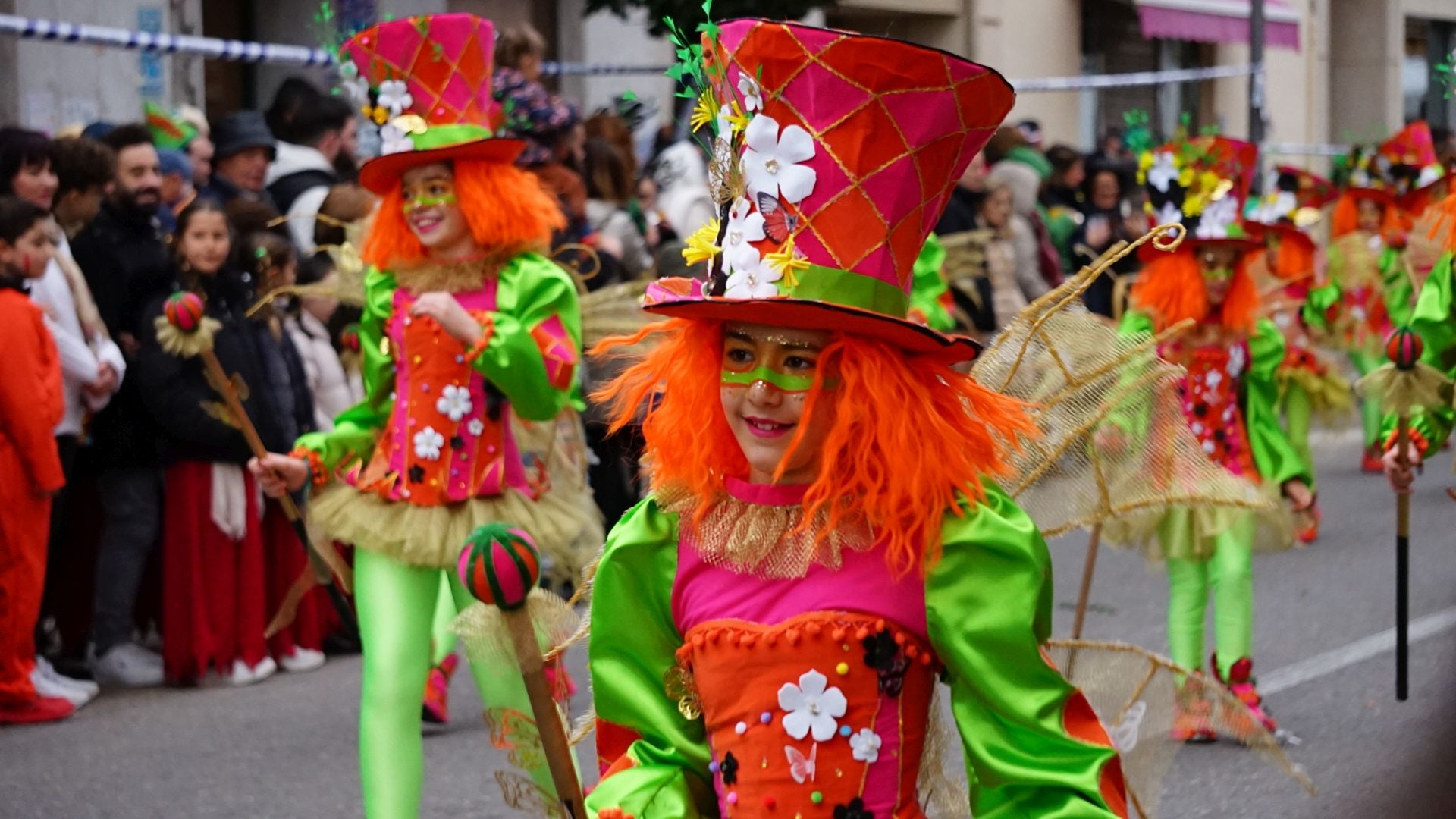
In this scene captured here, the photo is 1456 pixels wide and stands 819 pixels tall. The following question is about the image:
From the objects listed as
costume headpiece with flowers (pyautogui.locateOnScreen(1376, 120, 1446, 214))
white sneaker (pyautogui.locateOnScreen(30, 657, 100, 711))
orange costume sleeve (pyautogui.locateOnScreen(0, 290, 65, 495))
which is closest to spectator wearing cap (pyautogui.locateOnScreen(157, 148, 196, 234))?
orange costume sleeve (pyautogui.locateOnScreen(0, 290, 65, 495))

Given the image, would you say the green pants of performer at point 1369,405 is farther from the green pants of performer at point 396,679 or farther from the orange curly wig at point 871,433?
the orange curly wig at point 871,433

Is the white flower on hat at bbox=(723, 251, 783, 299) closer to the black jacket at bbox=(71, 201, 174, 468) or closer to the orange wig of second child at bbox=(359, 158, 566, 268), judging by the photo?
the orange wig of second child at bbox=(359, 158, 566, 268)

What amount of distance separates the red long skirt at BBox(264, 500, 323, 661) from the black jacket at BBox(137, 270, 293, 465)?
0.36 meters

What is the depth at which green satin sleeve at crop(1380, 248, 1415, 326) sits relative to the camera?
13.2 metres

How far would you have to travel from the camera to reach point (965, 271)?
1152 centimetres

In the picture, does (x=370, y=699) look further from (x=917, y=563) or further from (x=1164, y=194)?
(x=1164, y=194)

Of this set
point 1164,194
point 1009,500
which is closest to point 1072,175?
point 1164,194

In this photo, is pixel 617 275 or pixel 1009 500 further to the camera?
pixel 617 275

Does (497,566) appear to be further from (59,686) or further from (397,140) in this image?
(59,686)

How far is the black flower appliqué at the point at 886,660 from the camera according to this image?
3.17m

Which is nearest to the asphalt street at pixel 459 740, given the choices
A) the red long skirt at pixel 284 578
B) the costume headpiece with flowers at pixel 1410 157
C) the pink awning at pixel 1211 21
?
the red long skirt at pixel 284 578

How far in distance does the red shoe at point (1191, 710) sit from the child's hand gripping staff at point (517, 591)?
1.48m

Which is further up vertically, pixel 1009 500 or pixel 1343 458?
pixel 1009 500

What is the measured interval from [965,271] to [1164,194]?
3.95m
